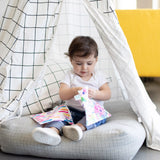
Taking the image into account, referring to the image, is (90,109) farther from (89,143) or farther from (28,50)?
(28,50)

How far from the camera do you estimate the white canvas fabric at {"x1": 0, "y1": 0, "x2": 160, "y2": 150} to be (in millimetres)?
1535

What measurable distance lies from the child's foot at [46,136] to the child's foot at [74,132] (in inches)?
2.1

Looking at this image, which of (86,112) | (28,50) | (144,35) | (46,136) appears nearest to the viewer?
(46,136)

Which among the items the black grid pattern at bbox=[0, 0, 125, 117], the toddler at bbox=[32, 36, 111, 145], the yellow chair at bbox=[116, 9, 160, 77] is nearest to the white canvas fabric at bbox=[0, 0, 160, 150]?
the black grid pattern at bbox=[0, 0, 125, 117]

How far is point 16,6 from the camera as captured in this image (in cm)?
184

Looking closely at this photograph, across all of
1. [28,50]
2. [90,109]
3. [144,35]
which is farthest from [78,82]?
[144,35]

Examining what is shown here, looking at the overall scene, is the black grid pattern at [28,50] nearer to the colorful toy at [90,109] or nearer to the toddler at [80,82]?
the toddler at [80,82]

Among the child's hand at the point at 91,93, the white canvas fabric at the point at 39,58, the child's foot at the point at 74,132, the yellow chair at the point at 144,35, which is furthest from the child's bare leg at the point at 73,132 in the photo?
the yellow chair at the point at 144,35

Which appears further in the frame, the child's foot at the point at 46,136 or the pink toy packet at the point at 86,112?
the pink toy packet at the point at 86,112

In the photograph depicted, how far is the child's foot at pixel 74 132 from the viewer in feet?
4.40

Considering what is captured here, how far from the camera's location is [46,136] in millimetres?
1322

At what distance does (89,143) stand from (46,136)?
22 centimetres

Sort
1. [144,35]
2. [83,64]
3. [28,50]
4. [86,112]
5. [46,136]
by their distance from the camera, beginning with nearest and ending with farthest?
1. [46,136]
2. [86,112]
3. [83,64]
4. [28,50]
5. [144,35]

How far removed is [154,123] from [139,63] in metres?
0.79
